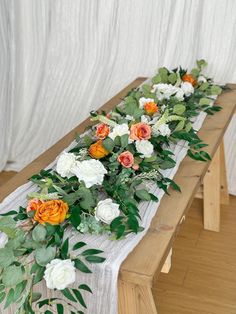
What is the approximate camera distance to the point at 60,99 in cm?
286

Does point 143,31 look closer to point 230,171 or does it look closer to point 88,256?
point 230,171

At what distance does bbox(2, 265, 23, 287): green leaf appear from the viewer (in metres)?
1.04

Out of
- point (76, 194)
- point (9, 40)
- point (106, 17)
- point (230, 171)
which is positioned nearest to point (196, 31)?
point (106, 17)

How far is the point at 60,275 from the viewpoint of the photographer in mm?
1019

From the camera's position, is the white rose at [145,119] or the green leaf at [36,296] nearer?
the green leaf at [36,296]

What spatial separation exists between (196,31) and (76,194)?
150cm

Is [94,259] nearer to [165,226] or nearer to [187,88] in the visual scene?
[165,226]

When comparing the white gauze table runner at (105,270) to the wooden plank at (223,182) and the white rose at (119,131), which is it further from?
the wooden plank at (223,182)

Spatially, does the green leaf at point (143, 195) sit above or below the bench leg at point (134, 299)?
above

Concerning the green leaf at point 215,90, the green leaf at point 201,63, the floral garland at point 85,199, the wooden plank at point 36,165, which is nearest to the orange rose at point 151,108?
the floral garland at point 85,199

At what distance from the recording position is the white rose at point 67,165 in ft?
4.41

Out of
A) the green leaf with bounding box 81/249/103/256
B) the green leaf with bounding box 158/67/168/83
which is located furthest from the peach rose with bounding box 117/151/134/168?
the green leaf with bounding box 158/67/168/83

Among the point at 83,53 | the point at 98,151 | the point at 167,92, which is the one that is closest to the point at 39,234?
the point at 98,151

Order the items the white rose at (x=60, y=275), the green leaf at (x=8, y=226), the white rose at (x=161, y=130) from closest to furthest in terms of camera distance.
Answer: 1. the white rose at (x=60, y=275)
2. the green leaf at (x=8, y=226)
3. the white rose at (x=161, y=130)
